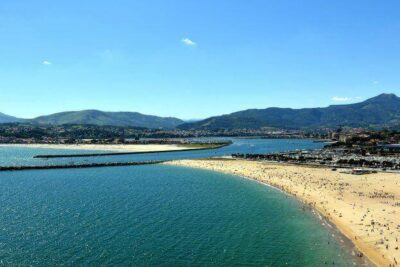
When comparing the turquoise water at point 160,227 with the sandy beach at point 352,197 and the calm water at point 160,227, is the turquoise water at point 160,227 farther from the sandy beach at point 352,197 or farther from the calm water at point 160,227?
the sandy beach at point 352,197

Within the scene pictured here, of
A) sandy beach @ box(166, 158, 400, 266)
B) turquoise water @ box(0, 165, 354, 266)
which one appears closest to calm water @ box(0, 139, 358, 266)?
turquoise water @ box(0, 165, 354, 266)

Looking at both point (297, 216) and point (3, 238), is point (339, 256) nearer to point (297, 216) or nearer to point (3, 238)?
point (297, 216)

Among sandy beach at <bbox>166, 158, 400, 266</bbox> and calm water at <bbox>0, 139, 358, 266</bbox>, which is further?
sandy beach at <bbox>166, 158, 400, 266</bbox>

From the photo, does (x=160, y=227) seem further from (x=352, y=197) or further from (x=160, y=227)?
(x=352, y=197)

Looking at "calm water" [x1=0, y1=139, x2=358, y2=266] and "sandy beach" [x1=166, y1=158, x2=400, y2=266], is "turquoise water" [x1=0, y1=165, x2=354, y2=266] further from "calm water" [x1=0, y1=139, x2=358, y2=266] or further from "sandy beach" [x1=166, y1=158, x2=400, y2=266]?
"sandy beach" [x1=166, y1=158, x2=400, y2=266]

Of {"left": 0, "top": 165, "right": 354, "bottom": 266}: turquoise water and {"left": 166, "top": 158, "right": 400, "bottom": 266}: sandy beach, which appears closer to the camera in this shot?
{"left": 0, "top": 165, "right": 354, "bottom": 266}: turquoise water
